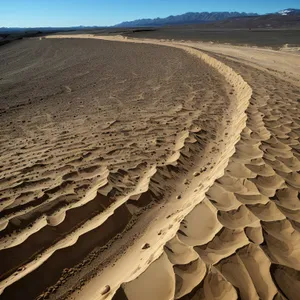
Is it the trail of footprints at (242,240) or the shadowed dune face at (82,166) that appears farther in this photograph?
the shadowed dune face at (82,166)

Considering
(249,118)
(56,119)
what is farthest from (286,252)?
(56,119)

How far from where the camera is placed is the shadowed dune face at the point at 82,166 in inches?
113

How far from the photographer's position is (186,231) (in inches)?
118

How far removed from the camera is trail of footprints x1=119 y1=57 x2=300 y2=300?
240cm

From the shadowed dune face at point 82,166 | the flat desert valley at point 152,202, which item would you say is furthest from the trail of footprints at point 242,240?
the shadowed dune face at point 82,166

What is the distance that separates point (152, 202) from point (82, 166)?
1.29 m

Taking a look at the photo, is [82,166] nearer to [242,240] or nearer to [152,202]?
[152,202]

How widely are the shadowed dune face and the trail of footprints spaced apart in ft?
2.21

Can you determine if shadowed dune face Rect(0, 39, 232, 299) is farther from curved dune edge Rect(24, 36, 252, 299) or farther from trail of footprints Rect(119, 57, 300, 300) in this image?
trail of footprints Rect(119, 57, 300, 300)

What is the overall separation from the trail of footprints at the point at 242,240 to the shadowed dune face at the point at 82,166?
0.67 meters

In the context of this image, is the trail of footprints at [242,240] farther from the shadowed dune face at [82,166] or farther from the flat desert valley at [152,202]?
the shadowed dune face at [82,166]

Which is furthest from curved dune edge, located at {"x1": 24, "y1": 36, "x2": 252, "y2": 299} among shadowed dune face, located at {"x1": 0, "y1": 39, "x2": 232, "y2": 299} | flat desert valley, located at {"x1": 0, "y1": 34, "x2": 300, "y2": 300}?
shadowed dune face, located at {"x1": 0, "y1": 39, "x2": 232, "y2": 299}

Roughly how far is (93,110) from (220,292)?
597 centimetres

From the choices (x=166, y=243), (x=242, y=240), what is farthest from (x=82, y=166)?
(x=242, y=240)
